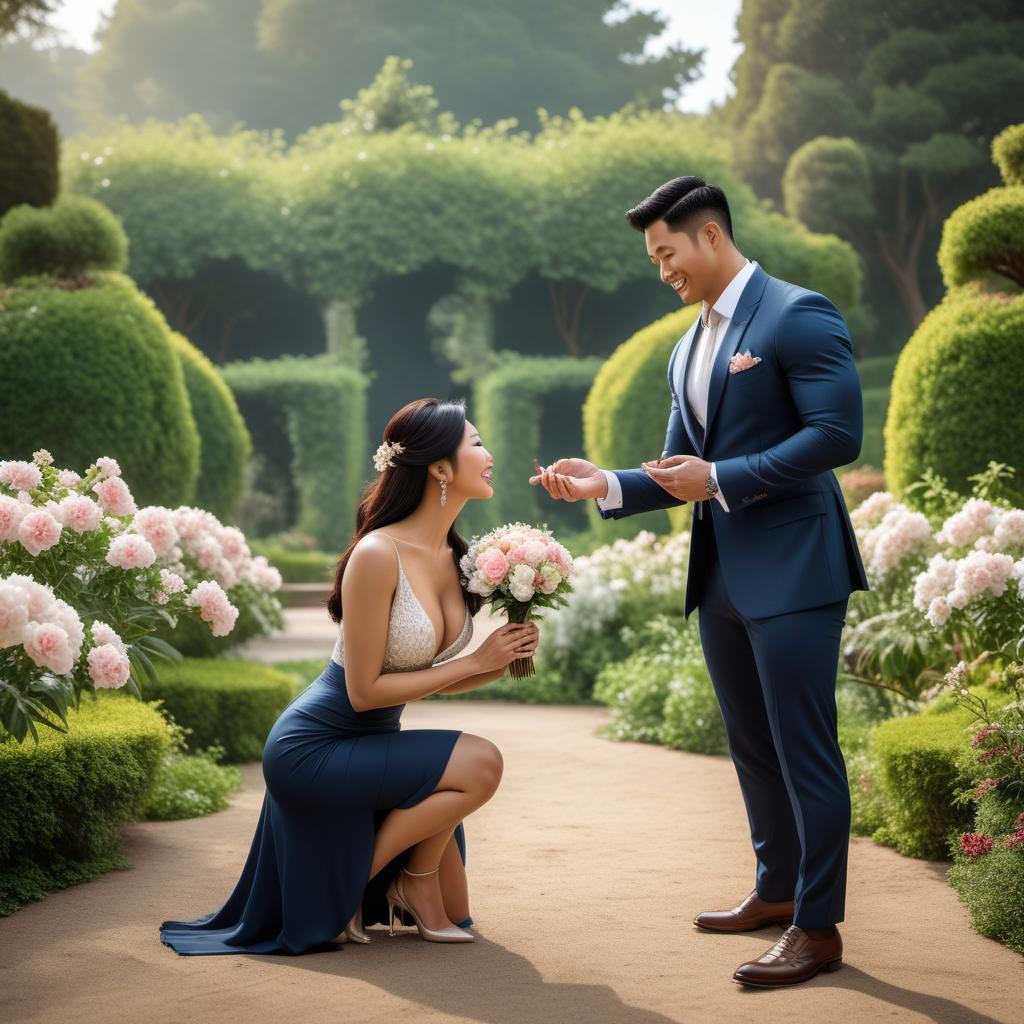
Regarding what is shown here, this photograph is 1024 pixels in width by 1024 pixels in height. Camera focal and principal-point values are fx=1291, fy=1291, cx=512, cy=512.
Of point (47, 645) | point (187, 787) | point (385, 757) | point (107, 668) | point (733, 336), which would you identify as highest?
point (733, 336)

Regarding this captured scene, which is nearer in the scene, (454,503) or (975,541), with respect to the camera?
(454,503)

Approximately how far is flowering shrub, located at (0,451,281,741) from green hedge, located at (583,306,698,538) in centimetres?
887

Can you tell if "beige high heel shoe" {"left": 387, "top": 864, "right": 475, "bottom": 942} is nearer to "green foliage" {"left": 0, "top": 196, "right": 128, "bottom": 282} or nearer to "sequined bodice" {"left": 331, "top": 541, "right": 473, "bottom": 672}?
"sequined bodice" {"left": 331, "top": 541, "right": 473, "bottom": 672}

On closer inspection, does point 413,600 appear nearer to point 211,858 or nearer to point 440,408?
point 440,408

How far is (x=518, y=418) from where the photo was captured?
20.6 metres

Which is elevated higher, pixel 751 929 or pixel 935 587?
pixel 935 587

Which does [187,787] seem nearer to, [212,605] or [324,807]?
[212,605]

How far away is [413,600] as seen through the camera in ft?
12.4

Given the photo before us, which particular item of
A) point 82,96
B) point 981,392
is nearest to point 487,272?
point 981,392

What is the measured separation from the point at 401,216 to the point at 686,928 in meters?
19.7

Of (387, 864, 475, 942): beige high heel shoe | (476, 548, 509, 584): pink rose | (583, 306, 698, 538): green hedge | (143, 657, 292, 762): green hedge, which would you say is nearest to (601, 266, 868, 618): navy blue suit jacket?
(476, 548, 509, 584): pink rose

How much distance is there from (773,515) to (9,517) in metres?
2.58

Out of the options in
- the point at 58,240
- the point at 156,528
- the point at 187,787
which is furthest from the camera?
the point at 58,240

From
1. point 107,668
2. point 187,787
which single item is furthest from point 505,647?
point 187,787
